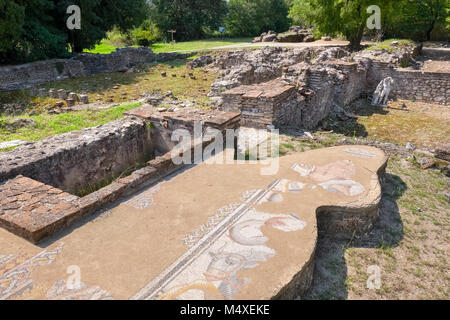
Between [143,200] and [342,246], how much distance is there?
2620 mm

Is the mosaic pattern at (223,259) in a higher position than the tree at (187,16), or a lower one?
lower

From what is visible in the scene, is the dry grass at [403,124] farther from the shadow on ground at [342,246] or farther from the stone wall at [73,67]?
the stone wall at [73,67]

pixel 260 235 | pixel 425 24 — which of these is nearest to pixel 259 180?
pixel 260 235

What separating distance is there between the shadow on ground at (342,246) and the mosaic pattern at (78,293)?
77.2 inches

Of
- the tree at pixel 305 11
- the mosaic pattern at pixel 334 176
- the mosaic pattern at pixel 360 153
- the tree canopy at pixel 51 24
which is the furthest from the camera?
the tree at pixel 305 11

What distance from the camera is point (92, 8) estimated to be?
61.0ft

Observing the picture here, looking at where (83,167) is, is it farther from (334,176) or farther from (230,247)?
(334,176)

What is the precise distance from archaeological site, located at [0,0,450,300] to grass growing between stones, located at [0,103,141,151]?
5 cm

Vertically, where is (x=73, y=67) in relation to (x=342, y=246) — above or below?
above

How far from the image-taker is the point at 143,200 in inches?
165

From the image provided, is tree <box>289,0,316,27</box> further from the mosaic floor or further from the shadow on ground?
the mosaic floor

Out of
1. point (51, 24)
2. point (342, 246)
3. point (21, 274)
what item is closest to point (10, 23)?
point (51, 24)

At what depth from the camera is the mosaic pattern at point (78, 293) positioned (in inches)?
105

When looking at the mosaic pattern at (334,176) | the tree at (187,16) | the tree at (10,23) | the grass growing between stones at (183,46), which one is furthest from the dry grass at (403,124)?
the tree at (187,16)
